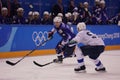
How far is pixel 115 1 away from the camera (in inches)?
671

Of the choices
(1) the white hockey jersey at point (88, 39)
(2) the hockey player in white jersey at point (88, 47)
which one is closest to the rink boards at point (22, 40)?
(2) the hockey player in white jersey at point (88, 47)

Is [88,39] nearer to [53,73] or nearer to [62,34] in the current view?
[53,73]

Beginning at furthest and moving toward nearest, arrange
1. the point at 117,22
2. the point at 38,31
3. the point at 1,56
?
the point at 117,22 < the point at 38,31 < the point at 1,56

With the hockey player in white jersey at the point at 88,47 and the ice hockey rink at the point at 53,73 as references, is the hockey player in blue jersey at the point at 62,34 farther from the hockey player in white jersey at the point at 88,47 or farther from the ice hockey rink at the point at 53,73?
the hockey player in white jersey at the point at 88,47

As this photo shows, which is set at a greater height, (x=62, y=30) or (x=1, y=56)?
(x=62, y=30)

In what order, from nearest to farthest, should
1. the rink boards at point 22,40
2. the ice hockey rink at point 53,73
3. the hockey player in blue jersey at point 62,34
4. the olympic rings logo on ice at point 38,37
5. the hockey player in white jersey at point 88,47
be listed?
the ice hockey rink at point 53,73 < the hockey player in white jersey at point 88,47 < the hockey player in blue jersey at point 62,34 < the rink boards at point 22,40 < the olympic rings logo on ice at point 38,37

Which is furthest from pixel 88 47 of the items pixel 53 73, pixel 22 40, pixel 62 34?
pixel 22 40

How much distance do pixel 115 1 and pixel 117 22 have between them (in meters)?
1.81

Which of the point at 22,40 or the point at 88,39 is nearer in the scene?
the point at 88,39

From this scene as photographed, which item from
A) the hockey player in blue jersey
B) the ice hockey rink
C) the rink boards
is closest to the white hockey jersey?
the ice hockey rink

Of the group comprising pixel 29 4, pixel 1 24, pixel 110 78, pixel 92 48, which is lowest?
pixel 110 78

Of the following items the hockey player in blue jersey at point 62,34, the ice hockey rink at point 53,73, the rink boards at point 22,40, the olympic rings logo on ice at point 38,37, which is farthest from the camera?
the olympic rings logo on ice at point 38,37

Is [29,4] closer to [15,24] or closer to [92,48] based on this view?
[15,24]

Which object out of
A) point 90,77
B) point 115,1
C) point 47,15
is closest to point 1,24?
point 47,15
